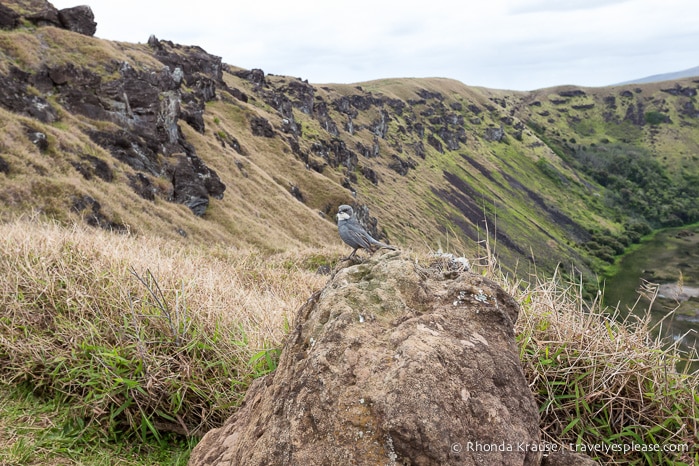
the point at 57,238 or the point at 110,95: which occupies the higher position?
the point at 110,95

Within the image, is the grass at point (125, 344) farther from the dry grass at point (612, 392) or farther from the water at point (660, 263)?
the water at point (660, 263)

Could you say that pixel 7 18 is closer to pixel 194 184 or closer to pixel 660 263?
pixel 194 184

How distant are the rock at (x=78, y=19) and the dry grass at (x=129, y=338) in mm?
51071

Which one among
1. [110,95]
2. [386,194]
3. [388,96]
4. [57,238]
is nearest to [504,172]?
[388,96]

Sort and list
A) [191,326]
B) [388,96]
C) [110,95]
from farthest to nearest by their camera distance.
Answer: [388,96], [110,95], [191,326]

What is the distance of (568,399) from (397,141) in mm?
160152

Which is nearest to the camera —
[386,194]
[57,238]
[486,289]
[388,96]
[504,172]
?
[486,289]

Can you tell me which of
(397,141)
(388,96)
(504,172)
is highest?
(388,96)

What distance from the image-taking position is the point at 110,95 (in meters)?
37.9

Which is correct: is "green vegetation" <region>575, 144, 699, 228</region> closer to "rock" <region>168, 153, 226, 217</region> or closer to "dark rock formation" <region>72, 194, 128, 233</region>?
"rock" <region>168, 153, 226, 217</region>

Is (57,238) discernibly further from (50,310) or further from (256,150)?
(256,150)

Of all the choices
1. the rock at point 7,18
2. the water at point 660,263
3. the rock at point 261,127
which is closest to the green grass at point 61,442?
the rock at point 7,18

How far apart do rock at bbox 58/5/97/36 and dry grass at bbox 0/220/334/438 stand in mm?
51071

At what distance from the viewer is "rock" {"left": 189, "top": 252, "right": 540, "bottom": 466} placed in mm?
2590
